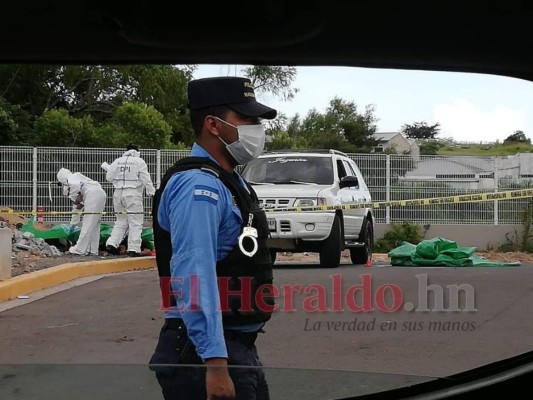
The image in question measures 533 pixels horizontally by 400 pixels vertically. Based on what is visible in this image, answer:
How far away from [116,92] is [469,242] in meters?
5.26

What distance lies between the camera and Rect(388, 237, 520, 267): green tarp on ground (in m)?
6.95

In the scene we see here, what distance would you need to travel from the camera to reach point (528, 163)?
117 inches

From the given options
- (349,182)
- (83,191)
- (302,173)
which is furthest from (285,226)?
(83,191)

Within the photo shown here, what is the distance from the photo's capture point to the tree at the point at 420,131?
2275 millimetres

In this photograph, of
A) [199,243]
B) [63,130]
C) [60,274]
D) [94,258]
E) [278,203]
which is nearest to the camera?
[199,243]

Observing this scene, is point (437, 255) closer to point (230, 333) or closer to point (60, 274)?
point (60, 274)

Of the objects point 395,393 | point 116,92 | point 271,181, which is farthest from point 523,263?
point 116,92

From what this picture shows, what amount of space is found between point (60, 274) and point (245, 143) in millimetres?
6975

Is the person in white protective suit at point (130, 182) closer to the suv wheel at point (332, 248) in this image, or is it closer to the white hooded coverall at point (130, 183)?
the white hooded coverall at point (130, 183)

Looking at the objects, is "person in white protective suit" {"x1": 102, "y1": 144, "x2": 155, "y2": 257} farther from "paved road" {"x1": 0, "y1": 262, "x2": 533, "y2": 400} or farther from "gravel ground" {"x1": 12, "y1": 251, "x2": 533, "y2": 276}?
"gravel ground" {"x1": 12, "y1": 251, "x2": 533, "y2": 276}

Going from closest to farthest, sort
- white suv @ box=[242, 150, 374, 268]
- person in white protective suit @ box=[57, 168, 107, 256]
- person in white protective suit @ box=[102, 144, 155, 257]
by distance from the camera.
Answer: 1. person in white protective suit @ box=[102, 144, 155, 257]
2. person in white protective suit @ box=[57, 168, 107, 256]
3. white suv @ box=[242, 150, 374, 268]

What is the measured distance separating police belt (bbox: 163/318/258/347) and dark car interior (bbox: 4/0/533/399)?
365 millimetres

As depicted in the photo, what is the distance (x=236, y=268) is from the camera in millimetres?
2113

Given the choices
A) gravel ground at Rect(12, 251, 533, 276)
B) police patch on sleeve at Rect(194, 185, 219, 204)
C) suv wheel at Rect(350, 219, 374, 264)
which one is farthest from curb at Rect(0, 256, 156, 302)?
police patch on sleeve at Rect(194, 185, 219, 204)
